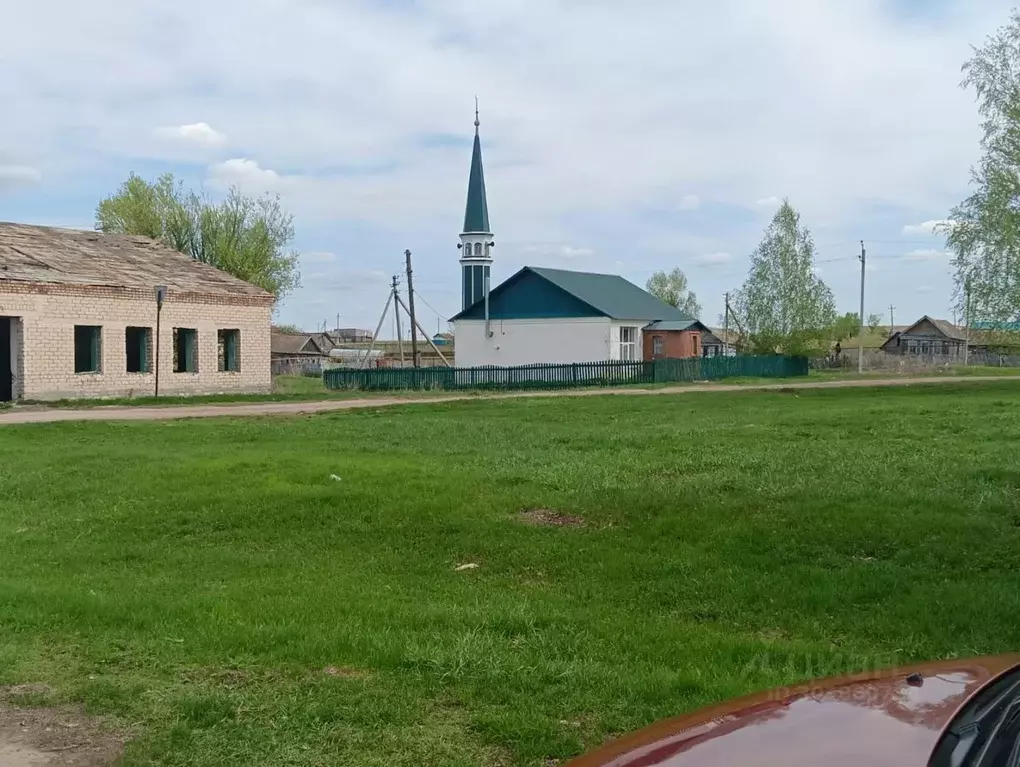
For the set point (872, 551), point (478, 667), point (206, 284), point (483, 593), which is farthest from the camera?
point (206, 284)

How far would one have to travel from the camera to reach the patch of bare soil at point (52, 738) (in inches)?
155

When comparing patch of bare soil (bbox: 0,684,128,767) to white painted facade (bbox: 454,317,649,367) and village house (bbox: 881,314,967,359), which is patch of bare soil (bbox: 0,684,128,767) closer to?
white painted facade (bbox: 454,317,649,367)

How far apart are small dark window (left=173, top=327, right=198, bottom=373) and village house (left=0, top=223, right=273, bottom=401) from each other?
0.03 meters

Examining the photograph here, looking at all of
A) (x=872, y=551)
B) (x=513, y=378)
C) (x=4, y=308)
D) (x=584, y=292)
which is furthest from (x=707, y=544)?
(x=584, y=292)

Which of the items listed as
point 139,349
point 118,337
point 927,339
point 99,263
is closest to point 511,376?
point 139,349

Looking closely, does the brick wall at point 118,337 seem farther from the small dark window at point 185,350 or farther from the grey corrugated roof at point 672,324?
the grey corrugated roof at point 672,324

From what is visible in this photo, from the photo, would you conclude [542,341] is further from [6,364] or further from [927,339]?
[927,339]

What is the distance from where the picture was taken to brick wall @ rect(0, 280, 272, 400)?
26.7 m

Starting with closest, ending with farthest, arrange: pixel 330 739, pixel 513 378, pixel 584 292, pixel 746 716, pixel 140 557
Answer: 1. pixel 746 716
2. pixel 330 739
3. pixel 140 557
4. pixel 513 378
5. pixel 584 292

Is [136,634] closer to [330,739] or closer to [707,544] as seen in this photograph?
[330,739]

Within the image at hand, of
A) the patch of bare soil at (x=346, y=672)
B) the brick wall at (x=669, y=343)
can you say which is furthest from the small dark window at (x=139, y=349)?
the brick wall at (x=669, y=343)

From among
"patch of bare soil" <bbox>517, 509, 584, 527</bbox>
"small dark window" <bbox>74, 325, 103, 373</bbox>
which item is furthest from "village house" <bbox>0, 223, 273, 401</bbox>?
"patch of bare soil" <bbox>517, 509, 584, 527</bbox>

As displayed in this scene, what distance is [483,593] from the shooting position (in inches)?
253

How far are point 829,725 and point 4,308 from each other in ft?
91.6
